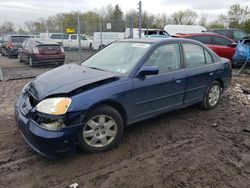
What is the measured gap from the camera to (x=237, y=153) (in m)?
3.58

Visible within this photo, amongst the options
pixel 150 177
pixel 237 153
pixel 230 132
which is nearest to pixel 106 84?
pixel 150 177

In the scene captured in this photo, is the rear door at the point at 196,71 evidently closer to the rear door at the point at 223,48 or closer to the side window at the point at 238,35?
the rear door at the point at 223,48

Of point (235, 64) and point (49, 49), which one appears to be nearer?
point (235, 64)

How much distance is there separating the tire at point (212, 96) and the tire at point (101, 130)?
2450 millimetres

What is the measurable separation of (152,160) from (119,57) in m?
1.81

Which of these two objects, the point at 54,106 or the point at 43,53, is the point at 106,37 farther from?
the point at 54,106

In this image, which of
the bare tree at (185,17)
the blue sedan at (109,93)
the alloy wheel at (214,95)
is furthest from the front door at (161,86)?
the bare tree at (185,17)

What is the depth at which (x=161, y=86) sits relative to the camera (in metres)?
4.03

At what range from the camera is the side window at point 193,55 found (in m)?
4.61

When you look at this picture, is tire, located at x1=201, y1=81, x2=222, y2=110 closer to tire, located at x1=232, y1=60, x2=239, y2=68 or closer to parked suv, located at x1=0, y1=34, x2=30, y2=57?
tire, located at x1=232, y1=60, x2=239, y2=68

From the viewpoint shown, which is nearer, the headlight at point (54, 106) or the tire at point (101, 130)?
the headlight at point (54, 106)

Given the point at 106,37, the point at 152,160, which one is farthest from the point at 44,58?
the point at 152,160

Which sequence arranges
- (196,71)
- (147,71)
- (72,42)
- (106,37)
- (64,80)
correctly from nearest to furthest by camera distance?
(64,80) → (147,71) → (196,71) → (106,37) → (72,42)

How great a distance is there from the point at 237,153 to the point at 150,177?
150cm
